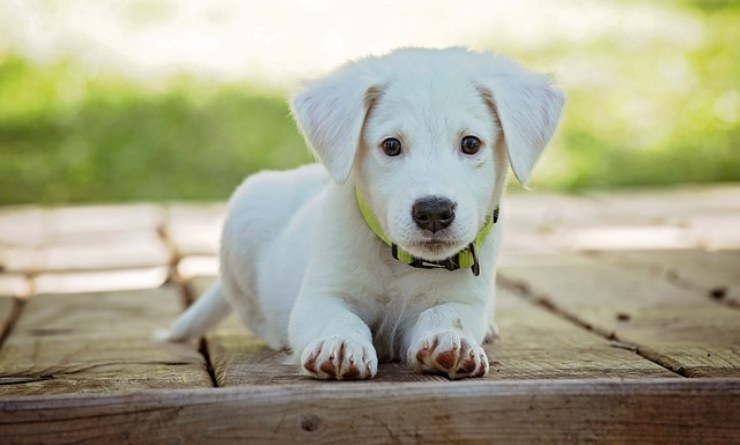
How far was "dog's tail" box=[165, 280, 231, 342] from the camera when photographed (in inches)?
189

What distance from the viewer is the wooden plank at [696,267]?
563 cm

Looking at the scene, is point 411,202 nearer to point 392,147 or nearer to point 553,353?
point 392,147

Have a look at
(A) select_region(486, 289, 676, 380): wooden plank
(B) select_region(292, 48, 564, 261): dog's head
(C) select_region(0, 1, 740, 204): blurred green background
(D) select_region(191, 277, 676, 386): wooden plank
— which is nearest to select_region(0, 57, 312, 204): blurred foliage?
(C) select_region(0, 1, 740, 204): blurred green background

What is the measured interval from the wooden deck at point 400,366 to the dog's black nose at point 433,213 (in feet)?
1.45

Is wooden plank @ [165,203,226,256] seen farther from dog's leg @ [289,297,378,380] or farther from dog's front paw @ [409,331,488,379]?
dog's front paw @ [409,331,488,379]

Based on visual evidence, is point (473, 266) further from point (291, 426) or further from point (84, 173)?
point (84, 173)

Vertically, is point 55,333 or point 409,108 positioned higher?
point 409,108

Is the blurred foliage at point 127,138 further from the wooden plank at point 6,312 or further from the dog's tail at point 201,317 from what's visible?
the dog's tail at point 201,317

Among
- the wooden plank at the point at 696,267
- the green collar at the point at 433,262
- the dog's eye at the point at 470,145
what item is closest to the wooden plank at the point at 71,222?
the wooden plank at the point at 696,267

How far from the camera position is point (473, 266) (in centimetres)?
388

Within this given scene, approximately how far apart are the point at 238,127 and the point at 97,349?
24.2ft

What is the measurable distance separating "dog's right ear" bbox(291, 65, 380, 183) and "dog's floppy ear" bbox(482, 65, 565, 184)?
1.29ft

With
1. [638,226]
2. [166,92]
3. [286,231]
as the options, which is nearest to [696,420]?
[286,231]

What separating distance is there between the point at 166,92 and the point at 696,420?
974 centimetres
